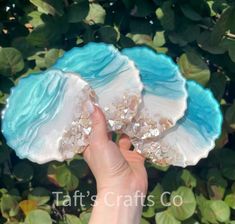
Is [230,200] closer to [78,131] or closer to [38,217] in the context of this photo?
[38,217]

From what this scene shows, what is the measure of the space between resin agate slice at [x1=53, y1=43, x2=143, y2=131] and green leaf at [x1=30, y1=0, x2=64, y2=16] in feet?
0.80

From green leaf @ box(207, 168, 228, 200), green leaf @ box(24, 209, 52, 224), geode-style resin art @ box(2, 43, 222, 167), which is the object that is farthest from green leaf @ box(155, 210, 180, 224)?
geode-style resin art @ box(2, 43, 222, 167)

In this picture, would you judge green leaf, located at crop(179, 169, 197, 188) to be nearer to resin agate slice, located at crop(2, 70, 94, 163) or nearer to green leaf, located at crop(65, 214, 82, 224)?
→ green leaf, located at crop(65, 214, 82, 224)

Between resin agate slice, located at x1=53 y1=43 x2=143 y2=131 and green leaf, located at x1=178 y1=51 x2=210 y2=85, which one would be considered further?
green leaf, located at x1=178 y1=51 x2=210 y2=85

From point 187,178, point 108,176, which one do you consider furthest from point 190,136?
point 187,178

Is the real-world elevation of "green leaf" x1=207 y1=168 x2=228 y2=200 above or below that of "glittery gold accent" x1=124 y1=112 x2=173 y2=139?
below

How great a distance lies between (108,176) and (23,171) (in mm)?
531

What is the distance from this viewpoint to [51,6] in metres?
1.47

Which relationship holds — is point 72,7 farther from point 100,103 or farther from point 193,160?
point 193,160

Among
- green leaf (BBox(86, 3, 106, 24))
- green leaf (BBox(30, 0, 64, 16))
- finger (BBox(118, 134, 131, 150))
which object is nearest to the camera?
finger (BBox(118, 134, 131, 150))

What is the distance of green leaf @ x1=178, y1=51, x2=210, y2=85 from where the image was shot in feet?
4.95

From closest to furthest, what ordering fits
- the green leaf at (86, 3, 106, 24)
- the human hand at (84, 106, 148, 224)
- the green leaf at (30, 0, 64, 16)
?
1. the human hand at (84, 106, 148, 224)
2. the green leaf at (30, 0, 64, 16)
3. the green leaf at (86, 3, 106, 24)

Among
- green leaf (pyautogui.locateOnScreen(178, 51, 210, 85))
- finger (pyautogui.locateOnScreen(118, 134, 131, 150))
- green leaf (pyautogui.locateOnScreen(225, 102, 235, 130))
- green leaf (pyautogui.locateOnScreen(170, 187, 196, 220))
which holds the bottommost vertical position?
green leaf (pyautogui.locateOnScreen(170, 187, 196, 220))

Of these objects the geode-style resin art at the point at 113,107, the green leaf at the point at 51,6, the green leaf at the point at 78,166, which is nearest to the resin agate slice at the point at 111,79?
the geode-style resin art at the point at 113,107
